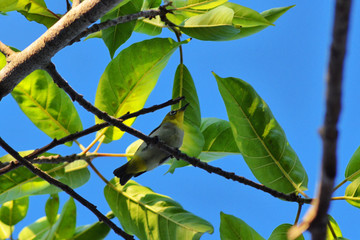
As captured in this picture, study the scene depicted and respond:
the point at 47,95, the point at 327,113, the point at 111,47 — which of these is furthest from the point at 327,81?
the point at 47,95

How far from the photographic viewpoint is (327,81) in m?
0.54

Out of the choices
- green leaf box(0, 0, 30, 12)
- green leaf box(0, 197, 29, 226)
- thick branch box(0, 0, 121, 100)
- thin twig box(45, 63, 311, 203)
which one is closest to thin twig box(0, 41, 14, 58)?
thick branch box(0, 0, 121, 100)

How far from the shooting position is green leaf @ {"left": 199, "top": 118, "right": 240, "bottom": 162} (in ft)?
8.30

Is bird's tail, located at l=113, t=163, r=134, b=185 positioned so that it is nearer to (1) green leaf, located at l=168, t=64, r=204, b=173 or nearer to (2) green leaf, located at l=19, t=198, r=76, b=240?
(1) green leaf, located at l=168, t=64, r=204, b=173

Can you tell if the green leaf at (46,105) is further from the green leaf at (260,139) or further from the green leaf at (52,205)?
the green leaf at (260,139)

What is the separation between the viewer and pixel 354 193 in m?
1.99

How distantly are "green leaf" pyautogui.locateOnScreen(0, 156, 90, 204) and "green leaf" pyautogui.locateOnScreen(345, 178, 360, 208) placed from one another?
1.62 metres

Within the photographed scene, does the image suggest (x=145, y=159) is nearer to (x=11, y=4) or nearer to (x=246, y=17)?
(x=246, y=17)

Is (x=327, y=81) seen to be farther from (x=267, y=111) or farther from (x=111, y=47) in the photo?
(x=111, y=47)

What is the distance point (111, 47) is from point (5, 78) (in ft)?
2.57

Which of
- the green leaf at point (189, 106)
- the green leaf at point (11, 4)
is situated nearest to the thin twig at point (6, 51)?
the green leaf at point (11, 4)

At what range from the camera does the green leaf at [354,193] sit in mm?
1975

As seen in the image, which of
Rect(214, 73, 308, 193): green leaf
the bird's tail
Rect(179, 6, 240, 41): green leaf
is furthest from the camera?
the bird's tail

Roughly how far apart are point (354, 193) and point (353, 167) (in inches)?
6.2
